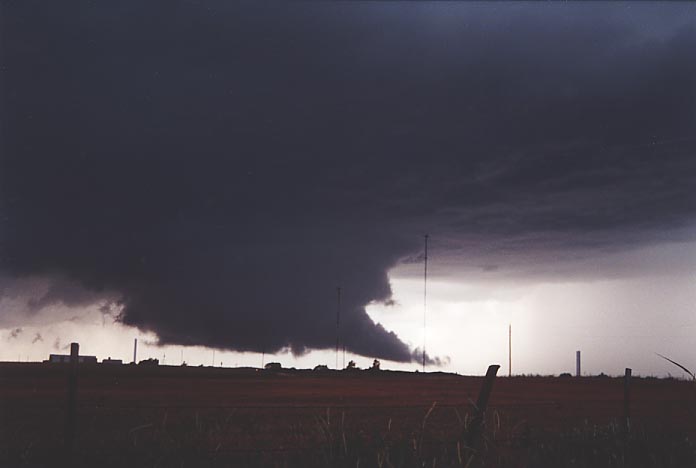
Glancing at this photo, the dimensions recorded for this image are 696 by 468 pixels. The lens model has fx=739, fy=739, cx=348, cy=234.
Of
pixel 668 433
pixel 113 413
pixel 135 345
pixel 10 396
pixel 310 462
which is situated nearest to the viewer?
pixel 310 462

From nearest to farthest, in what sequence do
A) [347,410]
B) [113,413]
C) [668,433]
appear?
[668,433]
[113,413]
[347,410]

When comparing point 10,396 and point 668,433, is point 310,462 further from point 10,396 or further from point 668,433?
point 10,396

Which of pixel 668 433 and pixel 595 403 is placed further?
pixel 595 403

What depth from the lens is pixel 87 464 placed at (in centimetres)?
1161

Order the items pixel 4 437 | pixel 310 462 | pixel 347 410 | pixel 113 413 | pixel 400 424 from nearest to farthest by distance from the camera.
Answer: pixel 310 462 → pixel 4 437 → pixel 400 424 → pixel 113 413 → pixel 347 410

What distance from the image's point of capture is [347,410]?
28.4 meters

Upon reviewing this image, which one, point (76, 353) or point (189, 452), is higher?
point (76, 353)

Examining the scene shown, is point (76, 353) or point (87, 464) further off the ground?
point (76, 353)

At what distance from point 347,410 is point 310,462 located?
18316mm

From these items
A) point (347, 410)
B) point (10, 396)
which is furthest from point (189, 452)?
point (10, 396)

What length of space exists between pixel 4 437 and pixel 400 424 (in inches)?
441

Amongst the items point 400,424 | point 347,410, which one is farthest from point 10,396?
point 400,424

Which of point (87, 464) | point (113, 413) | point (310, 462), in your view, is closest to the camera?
point (310, 462)

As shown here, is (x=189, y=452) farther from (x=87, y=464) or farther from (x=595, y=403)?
(x=595, y=403)
